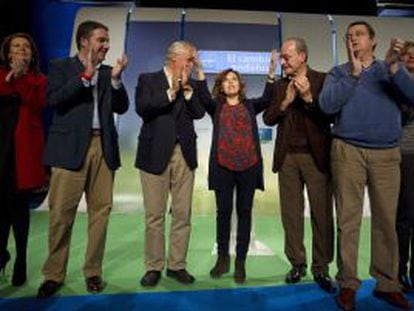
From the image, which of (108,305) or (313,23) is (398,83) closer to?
(108,305)

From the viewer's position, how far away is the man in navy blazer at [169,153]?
3494mm

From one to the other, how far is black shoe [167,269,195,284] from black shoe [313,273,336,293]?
875mm

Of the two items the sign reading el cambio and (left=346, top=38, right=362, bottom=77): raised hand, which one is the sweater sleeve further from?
the sign reading el cambio

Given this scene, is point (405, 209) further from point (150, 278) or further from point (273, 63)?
point (150, 278)

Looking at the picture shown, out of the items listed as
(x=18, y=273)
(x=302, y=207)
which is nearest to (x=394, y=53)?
(x=302, y=207)

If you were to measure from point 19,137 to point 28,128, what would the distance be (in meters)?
0.09

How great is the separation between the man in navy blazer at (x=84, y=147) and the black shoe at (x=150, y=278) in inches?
11.7

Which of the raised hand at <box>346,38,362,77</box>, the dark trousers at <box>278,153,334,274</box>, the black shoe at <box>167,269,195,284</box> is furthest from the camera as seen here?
the black shoe at <box>167,269,195,284</box>

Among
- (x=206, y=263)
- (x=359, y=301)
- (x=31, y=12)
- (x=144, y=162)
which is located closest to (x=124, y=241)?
(x=206, y=263)

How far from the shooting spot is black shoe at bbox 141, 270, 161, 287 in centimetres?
349

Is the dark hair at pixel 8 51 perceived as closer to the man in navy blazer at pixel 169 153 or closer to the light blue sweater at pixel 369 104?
the man in navy blazer at pixel 169 153

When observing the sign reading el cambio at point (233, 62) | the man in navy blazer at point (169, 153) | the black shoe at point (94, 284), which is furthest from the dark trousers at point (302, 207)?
the sign reading el cambio at point (233, 62)

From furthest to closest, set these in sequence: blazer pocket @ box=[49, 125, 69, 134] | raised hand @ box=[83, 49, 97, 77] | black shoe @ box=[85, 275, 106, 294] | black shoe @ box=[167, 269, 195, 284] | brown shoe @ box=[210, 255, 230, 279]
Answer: brown shoe @ box=[210, 255, 230, 279]
black shoe @ box=[167, 269, 195, 284]
black shoe @ box=[85, 275, 106, 294]
blazer pocket @ box=[49, 125, 69, 134]
raised hand @ box=[83, 49, 97, 77]

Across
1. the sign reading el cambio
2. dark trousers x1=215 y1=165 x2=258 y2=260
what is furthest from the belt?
the sign reading el cambio
